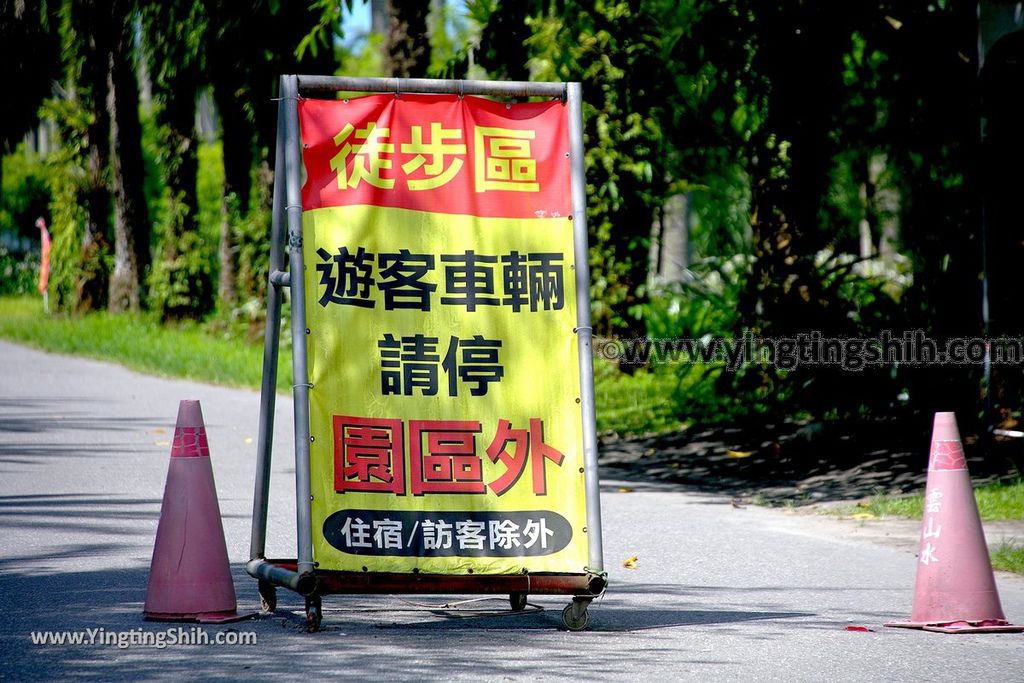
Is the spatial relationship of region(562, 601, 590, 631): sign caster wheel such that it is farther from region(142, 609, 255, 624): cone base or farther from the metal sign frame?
region(142, 609, 255, 624): cone base

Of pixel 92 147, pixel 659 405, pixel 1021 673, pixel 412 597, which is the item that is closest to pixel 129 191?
pixel 92 147

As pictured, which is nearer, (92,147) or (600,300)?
(600,300)

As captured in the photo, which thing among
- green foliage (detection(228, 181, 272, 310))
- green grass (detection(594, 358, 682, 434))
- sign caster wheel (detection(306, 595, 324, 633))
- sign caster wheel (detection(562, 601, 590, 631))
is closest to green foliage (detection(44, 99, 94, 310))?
green foliage (detection(228, 181, 272, 310))

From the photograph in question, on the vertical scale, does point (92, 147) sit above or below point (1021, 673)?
above

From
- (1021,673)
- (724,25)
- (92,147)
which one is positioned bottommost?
(1021,673)

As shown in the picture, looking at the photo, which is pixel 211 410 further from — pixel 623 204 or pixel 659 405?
pixel 623 204

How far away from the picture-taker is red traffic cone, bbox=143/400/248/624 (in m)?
5.69

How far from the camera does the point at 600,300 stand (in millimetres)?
18172

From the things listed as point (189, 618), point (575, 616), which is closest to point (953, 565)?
point (575, 616)

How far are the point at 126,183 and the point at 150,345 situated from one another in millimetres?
5552

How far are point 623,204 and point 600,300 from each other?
1.33 metres

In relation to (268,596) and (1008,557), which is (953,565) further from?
(268,596)

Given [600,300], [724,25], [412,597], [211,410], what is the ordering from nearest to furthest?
[412,597] < [724,25] < [211,410] < [600,300]

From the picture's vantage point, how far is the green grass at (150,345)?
60.5 ft
